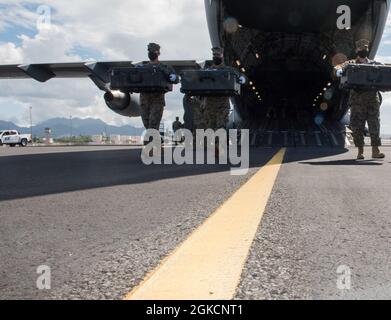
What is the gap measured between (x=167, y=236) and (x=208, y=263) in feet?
1.78

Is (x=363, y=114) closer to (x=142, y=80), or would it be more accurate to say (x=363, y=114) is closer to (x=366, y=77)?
(x=366, y=77)

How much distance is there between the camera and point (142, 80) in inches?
329

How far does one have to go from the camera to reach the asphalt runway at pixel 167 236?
1490 millimetres

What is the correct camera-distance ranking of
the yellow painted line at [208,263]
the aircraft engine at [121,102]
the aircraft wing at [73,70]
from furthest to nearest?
1. the aircraft wing at [73,70]
2. the aircraft engine at [121,102]
3. the yellow painted line at [208,263]

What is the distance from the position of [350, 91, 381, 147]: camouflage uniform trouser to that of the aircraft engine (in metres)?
9.32

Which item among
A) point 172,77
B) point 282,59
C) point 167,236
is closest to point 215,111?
point 172,77

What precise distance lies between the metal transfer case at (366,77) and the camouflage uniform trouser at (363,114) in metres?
0.20

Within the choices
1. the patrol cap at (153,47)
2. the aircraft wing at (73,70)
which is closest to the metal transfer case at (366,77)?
the patrol cap at (153,47)

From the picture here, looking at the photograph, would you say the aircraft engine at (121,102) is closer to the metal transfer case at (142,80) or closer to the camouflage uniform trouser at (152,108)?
the metal transfer case at (142,80)

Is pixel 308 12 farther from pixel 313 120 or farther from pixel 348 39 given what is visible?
pixel 313 120

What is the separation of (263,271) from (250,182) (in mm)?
3064

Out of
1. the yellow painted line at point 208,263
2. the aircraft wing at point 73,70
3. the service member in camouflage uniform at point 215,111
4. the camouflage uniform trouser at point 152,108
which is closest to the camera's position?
the yellow painted line at point 208,263

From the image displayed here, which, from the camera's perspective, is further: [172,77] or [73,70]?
[73,70]

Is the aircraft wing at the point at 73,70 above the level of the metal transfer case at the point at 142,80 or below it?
above
